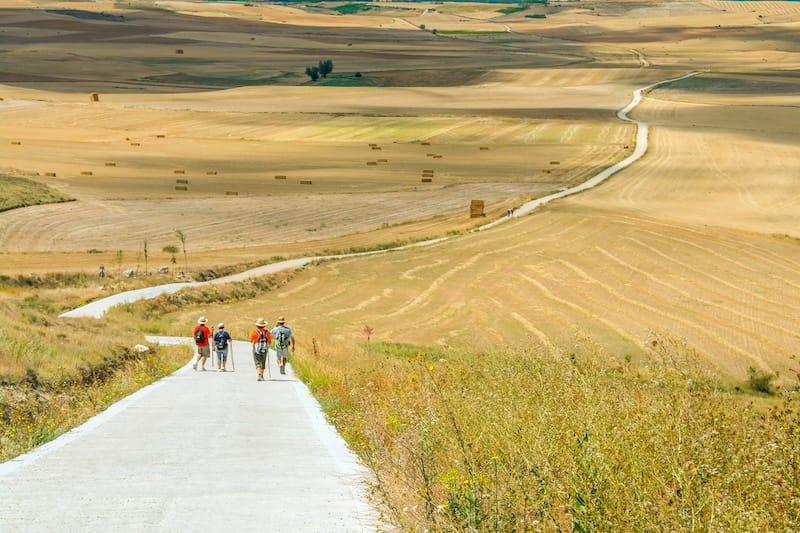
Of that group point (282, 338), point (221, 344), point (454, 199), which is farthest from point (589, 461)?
point (454, 199)

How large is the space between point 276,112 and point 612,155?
1737 inches

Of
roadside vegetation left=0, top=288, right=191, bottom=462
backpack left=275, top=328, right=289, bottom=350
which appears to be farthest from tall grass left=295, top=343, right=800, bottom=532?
backpack left=275, top=328, right=289, bottom=350

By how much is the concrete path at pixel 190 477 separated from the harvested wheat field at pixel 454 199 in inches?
183

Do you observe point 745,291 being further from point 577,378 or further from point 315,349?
point 577,378

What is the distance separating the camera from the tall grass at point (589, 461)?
7.77 m

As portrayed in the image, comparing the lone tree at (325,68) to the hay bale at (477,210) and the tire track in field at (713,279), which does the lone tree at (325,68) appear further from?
the tire track in field at (713,279)

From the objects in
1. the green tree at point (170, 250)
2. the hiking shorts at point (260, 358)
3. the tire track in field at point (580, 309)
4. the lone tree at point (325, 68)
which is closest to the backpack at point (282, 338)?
the hiking shorts at point (260, 358)

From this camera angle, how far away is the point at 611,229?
62.9m

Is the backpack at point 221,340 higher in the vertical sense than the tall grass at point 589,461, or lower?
lower

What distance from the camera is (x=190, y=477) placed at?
33.9 ft

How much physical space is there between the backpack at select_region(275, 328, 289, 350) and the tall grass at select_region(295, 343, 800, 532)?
1301cm

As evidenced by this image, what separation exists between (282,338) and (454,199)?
172 ft

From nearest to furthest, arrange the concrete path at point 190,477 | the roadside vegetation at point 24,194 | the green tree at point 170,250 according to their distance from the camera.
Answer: the concrete path at point 190,477, the green tree at point 170,250, the roadside vegetation at point 24,194

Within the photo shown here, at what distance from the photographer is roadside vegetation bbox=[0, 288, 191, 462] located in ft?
49.8
